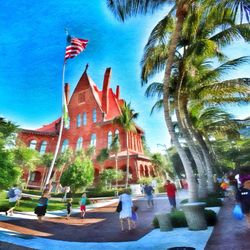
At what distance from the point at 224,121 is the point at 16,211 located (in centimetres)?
1823

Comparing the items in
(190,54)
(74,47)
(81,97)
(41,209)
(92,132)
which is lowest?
(41,209)

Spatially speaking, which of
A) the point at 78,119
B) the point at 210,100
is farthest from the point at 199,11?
the point at 78,119

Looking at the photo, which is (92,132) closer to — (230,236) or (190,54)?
(190,54)

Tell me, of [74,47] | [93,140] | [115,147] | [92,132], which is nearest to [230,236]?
[74,47]

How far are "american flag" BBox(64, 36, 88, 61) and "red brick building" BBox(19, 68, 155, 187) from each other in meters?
10.8

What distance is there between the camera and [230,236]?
7.34 metres

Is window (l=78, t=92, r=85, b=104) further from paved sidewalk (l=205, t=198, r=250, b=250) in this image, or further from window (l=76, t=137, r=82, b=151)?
paved sidewalk (l=205, t=198, r=250, b=250)

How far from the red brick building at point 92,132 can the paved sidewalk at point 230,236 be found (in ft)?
71.2

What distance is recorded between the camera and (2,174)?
41.2 feet

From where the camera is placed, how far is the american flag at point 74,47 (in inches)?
672

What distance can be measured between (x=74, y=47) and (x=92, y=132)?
16.7 m

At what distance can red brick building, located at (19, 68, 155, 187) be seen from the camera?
30.6m

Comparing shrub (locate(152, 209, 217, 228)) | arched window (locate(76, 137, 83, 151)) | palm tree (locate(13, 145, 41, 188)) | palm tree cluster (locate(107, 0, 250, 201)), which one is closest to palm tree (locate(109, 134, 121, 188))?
arched window (locate(76, 137, 83, 151))

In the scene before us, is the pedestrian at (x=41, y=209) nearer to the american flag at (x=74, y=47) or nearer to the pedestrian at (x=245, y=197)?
the american flag at (x=74, y=47)
